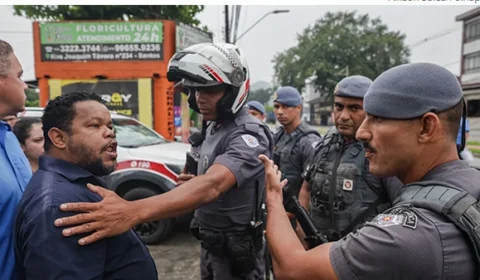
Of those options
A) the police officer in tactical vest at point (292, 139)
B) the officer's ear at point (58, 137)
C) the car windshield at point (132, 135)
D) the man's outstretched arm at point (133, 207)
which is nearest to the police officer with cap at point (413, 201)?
the man's outstretched arm at point (133, 207)

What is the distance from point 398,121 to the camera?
3.67 feet

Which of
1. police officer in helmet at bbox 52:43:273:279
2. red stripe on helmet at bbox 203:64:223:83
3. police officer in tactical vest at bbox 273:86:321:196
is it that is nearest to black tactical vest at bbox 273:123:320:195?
police officer in tactical vest at bbox 273:86:321:196

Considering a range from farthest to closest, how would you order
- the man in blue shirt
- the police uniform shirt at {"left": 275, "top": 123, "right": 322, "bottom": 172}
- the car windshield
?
1. the car windshield
2. the police uniform shirt at {"left": 275, "top": 123, "right": 322, "bottom": 172}
3. the man in blue shirt

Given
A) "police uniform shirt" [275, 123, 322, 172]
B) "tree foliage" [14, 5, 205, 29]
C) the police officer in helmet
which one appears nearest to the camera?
the police officer in helmet

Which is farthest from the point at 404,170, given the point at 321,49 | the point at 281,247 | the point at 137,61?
the point at 321,49

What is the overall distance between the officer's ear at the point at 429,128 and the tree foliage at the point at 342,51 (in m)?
42.8

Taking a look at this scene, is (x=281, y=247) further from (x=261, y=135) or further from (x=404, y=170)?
(x=261, y=135)

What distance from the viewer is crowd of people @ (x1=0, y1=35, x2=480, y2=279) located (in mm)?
998

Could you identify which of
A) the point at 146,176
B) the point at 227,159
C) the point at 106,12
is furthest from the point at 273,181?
the point at 106,12

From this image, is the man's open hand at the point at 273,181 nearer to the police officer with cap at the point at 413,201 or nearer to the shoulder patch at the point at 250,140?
the police officer with cap at the point at 413,201

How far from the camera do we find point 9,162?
1.60m

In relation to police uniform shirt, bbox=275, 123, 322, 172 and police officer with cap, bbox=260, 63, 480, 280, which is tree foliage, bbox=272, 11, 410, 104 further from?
police officer with cap, bbox=260, 63, 480, 280

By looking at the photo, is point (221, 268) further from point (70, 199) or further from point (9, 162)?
point (9, 162)

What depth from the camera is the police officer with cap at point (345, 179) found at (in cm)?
215
